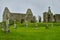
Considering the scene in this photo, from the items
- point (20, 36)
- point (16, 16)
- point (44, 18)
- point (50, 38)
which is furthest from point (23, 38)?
point (16, 16)

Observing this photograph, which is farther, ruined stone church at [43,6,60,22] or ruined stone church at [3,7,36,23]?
ruined stone church at [3,7,36,23]

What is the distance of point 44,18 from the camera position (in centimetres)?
9756

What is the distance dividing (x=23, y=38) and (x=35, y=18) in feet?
221

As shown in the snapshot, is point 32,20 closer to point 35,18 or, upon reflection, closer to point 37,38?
point 35,18

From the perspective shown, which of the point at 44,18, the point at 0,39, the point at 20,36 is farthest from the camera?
the point at 44,18

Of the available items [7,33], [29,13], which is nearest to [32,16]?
[29,13]

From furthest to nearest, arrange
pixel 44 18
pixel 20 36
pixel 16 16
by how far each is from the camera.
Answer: pixel 16 16 → pixel 44 18 → pixel 20 36

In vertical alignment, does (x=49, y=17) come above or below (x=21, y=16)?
below

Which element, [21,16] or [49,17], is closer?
[49,17]

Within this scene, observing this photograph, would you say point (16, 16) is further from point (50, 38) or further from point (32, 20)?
point (50, 38)

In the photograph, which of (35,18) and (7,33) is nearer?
(7,33)

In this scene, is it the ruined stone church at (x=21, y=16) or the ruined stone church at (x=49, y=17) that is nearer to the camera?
the ruined stone church at (x=49, y=17)

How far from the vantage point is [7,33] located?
35.8 meters

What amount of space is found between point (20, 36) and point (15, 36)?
2.53 feet
